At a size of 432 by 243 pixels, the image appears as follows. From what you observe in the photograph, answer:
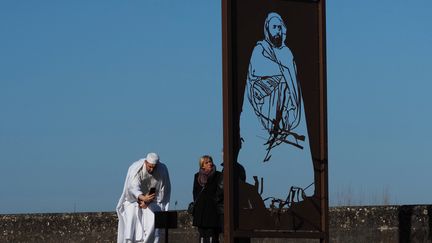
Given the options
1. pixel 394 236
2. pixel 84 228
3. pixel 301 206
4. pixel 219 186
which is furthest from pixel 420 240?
pixel 84 228

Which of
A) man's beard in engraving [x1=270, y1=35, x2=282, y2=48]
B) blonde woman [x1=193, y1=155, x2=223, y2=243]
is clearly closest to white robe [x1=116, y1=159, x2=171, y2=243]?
blonde woman [x1=193, y1=155, x2=223, y2=243]

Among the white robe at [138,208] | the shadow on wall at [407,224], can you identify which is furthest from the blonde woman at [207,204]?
the shadow on wall at [407,224]

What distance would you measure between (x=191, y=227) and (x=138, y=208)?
1280mm

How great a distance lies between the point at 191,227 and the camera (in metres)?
18.0

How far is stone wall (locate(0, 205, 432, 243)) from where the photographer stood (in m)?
15.1

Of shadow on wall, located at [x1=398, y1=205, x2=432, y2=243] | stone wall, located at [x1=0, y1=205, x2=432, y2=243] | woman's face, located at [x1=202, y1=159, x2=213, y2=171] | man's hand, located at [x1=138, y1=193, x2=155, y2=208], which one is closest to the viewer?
shadow on wall, located at [x1=398, y1=205, x2=432, y2=243]

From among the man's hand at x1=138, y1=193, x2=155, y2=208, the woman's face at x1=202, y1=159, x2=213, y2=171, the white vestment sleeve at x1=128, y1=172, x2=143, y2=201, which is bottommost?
the man's hand at x1=138, y1=193, x2=155, y2=208

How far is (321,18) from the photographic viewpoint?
1172 cm

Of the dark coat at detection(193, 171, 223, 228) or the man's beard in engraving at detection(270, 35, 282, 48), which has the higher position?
the man's beard in engraving at detection(270, 35, 282, 48)

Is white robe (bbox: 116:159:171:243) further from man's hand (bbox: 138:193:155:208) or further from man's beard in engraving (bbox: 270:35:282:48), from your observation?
man's beard in engraving (bbox: 270:35:282:48)

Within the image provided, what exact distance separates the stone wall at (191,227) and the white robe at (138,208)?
1.14 metres

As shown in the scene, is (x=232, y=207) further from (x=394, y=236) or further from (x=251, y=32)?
(x=394, y=236)

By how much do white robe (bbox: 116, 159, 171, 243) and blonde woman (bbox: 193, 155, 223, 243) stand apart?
84cm

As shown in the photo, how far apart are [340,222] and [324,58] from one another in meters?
4.72
